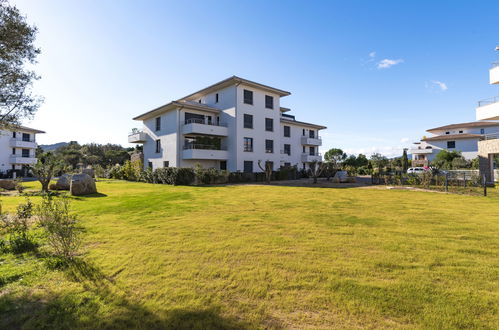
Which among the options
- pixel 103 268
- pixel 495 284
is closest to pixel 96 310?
pixel 103 268

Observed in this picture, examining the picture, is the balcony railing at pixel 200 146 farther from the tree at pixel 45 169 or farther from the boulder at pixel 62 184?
the tree at pixel 45 169

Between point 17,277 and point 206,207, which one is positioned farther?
point 206,207

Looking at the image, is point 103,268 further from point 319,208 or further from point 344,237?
point 319,208

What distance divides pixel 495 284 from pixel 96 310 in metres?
5.65

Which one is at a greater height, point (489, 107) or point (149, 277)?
point (489, 107)

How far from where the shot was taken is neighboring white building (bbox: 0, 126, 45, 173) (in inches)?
1625

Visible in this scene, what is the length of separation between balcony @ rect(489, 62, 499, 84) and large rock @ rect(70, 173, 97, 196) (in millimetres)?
34175

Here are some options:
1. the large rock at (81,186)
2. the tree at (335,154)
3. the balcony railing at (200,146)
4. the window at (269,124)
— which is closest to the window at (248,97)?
the window at (269,124)

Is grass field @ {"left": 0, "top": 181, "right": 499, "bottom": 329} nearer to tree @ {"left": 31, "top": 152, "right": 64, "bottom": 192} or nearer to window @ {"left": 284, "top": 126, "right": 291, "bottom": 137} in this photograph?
tree @ {"left": 31, "top": 152, "right": 64, "bottom": 192}

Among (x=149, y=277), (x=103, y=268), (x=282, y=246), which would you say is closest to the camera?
(x=149, y=277)

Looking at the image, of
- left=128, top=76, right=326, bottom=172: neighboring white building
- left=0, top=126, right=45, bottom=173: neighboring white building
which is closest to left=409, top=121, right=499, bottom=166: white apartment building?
left=128, top=76, right=326, bottom=172: neighboring white building

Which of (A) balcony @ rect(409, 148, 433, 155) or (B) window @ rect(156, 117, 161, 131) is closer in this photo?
(B) window @ rect(156, 117, 161, 131)

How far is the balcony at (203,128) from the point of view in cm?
2633

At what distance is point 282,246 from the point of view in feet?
17.5
